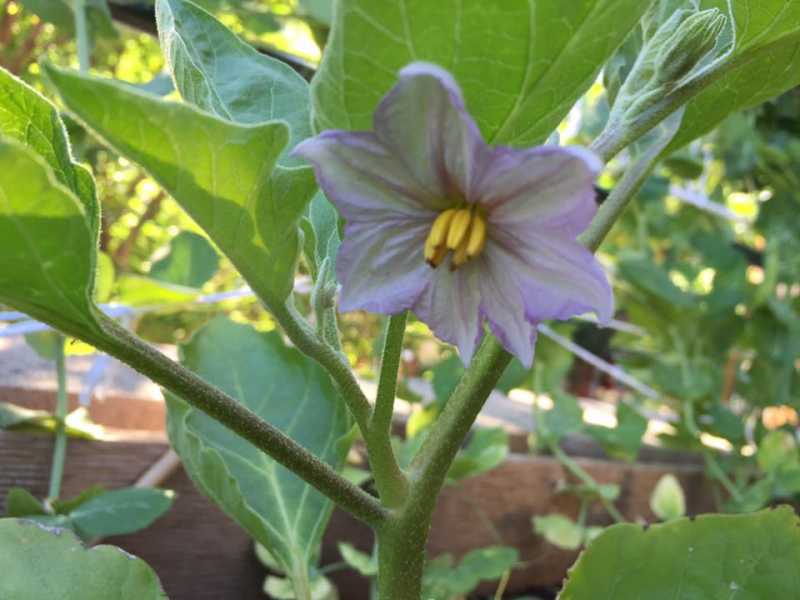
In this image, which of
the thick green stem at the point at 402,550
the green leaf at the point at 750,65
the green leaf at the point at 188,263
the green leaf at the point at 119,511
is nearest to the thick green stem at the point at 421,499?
the thick green stem at the point at 402,550

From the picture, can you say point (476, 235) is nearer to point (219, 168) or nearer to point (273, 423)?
point (219, 168)

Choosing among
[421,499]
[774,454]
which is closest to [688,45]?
[421,499]

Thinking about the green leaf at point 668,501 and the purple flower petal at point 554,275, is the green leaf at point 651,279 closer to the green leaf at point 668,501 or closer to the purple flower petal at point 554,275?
the green leaf at point 668,501

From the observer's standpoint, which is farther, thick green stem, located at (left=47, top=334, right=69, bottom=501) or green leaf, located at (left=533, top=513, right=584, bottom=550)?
green leaf, located at (left=533, top=513, right=584, bottom=550)

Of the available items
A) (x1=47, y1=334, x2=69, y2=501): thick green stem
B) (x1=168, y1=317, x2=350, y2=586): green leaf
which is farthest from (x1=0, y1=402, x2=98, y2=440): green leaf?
(x1=168, y1=317, x2=350, y2=586): green leaf

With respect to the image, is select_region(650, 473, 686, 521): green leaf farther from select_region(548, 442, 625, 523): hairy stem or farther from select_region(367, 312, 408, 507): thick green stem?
select_region(367, 312, 408, 507): thick green stem
